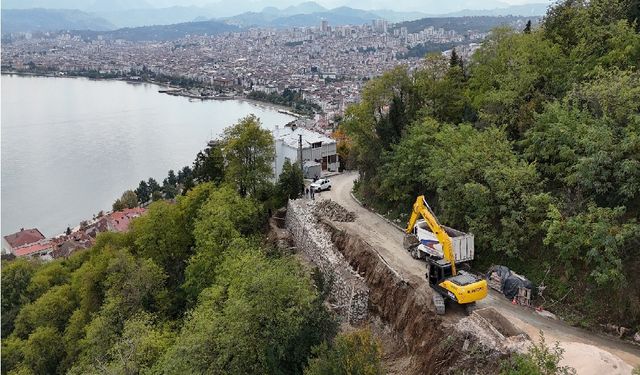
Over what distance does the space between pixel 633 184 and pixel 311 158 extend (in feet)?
52.7

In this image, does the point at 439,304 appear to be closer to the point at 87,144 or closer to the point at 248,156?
the point at 248,156

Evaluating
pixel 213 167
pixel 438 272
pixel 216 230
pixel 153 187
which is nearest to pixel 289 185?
pixel 216 230

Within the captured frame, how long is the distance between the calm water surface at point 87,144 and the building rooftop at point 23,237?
1.92m

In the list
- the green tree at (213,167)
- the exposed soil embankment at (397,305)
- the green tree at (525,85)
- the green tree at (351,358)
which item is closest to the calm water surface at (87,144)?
the green tree at (213,167)

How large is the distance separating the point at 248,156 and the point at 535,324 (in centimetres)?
1182

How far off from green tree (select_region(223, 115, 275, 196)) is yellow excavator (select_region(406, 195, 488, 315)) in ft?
28.4

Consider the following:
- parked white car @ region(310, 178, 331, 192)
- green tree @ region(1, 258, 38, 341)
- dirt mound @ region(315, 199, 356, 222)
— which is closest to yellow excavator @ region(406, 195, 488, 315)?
dirt mound @ region(315, 199, 356, 222)

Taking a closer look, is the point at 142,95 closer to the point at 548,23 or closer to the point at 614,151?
the point at 548,23

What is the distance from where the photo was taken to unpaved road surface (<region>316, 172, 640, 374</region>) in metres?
7.89

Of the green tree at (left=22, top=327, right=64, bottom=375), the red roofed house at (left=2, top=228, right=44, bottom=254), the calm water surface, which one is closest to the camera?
the green tree at (left=22, top=327, right=64, bottom=375)

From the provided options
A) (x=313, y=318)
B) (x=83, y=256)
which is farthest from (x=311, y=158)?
(x=313, y=318)

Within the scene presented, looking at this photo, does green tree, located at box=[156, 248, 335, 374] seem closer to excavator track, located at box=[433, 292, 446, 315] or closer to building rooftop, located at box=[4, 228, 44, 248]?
excavator track, located at box=[433, 292, 446, 315]

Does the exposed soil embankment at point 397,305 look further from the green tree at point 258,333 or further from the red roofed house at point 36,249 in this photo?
the red roofed house at point 36,249

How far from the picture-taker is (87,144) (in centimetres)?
5669
